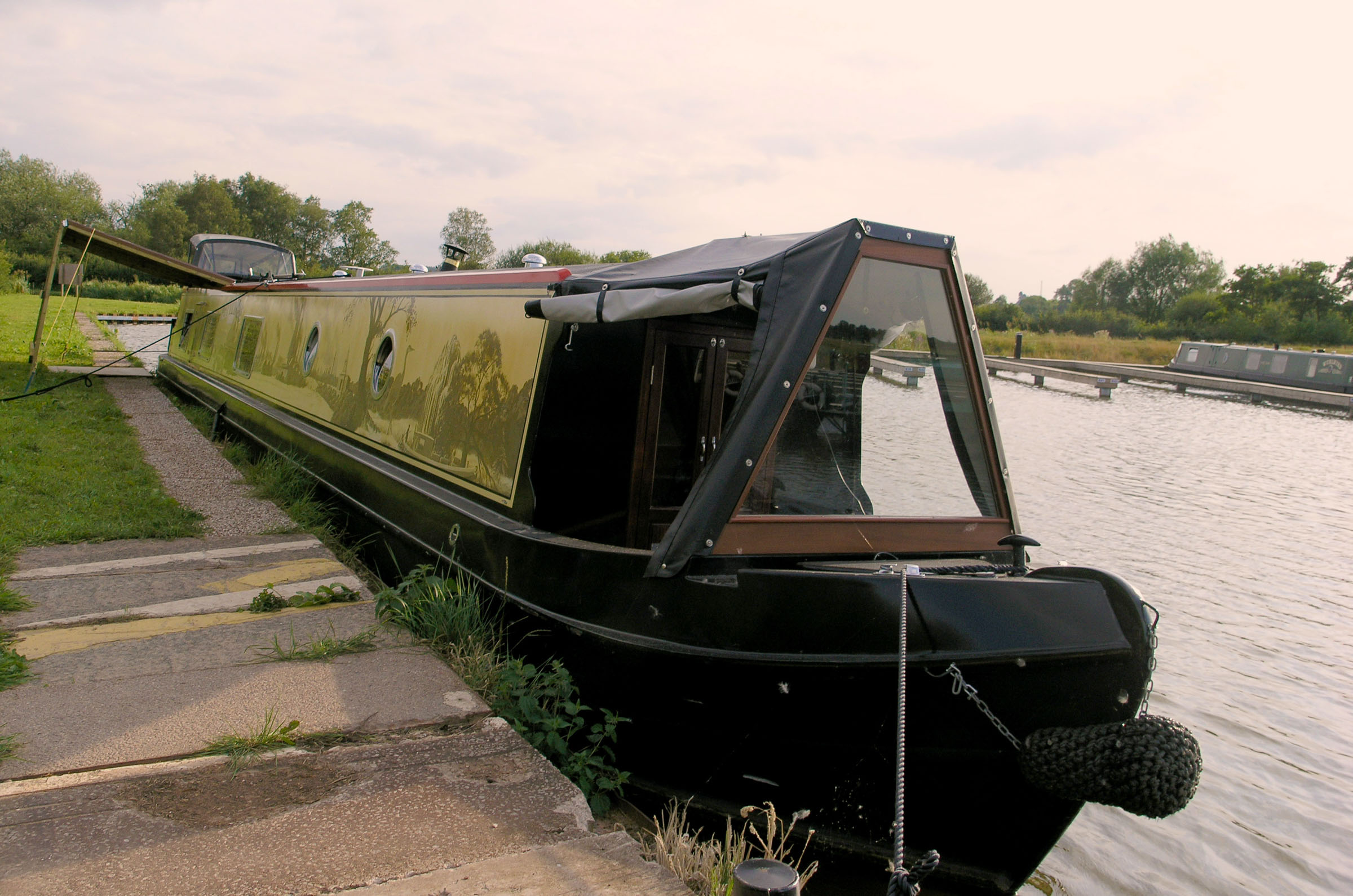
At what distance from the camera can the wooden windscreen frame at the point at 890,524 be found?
3.59 m

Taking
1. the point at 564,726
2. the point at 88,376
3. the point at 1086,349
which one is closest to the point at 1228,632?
the point at 564,726

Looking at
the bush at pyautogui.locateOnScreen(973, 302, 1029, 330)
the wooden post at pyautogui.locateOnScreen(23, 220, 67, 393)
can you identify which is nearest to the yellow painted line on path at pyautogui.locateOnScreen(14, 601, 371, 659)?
the wooden post at pyautogui.locateOnScreen(23, 220, 67, 393)

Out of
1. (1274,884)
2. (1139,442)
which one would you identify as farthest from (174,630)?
(1139,442)

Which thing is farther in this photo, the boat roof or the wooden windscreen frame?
Answer: the boat roof

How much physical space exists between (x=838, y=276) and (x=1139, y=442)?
56.2 feet

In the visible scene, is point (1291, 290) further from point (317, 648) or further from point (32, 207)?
point (32, 207)

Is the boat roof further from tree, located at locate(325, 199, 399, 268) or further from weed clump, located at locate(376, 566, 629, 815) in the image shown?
tree, located at locate(325, 199, 399, 268)

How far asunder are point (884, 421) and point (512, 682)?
6.50 ft

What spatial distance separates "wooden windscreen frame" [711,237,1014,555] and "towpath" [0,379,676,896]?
1191 millimetres

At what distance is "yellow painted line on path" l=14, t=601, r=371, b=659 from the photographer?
13.5ft

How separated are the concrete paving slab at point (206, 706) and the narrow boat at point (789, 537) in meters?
0.72

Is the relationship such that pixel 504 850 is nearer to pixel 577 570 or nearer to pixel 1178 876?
pixel 577 570

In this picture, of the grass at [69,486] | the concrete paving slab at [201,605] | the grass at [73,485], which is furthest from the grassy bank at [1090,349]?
the concrete paving slab at [201,605]

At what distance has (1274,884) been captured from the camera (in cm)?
447
